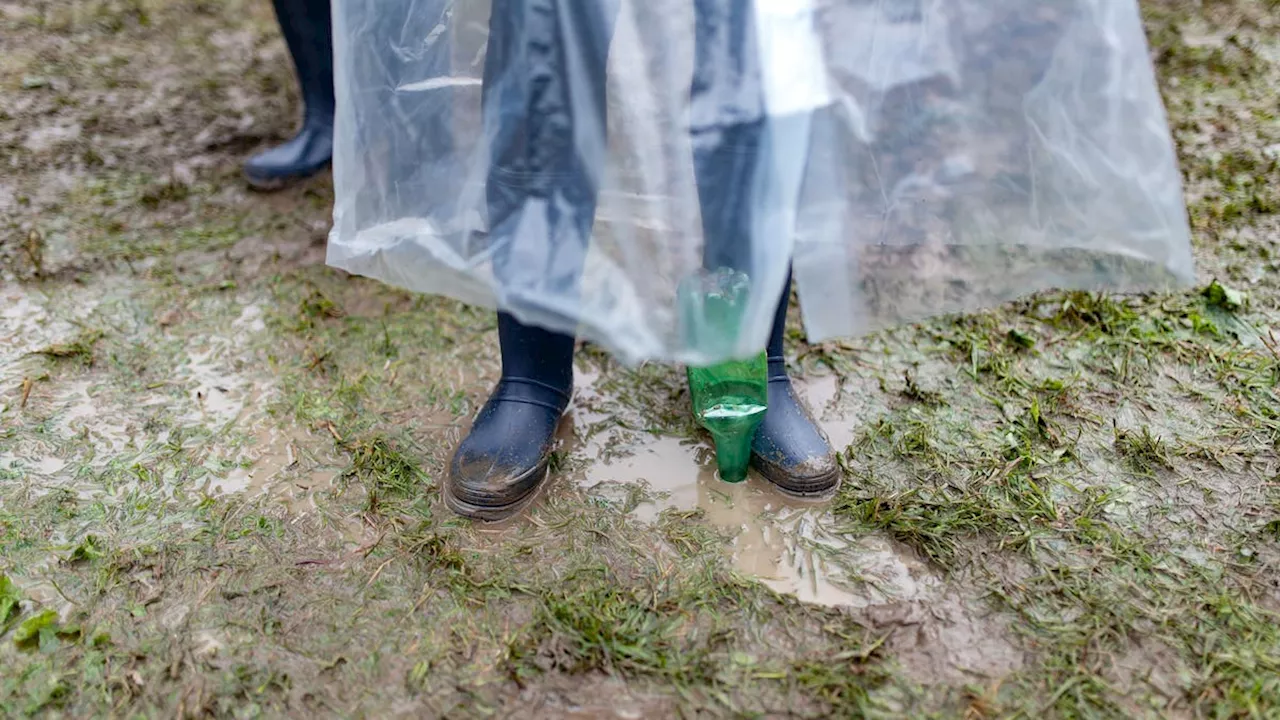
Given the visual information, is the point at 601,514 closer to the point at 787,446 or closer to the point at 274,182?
the point at 787,446

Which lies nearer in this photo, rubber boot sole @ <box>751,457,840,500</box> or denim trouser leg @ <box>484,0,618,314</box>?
denim trouser leg @ <box>484,0,618,314</box>

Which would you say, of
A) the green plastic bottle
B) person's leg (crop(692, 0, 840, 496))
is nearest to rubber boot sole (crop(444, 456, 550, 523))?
the green plastic bottle

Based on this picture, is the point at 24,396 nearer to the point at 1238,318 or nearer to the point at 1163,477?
the point at 1163,477

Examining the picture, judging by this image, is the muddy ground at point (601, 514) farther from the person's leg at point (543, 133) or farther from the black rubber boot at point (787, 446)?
the person's leg at point (543, 133)

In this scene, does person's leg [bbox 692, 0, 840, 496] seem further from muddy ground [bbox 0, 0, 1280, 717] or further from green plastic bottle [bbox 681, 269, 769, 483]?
muddy ground [bbox 0, 0, 1280, 717]

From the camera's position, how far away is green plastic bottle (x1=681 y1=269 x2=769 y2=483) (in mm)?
1217

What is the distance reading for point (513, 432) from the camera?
5.07ft

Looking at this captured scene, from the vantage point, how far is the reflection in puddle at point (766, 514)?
4.61ft

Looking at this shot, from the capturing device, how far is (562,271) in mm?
1233

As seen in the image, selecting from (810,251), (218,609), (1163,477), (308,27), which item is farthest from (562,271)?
(308,27)

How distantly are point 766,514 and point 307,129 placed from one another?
161 centimetres

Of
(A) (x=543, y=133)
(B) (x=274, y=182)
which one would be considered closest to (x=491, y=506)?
(A) (x=543, y=133)

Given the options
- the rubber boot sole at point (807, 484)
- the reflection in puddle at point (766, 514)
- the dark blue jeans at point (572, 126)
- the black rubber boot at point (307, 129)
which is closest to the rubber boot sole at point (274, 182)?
the black rubber boot at point (307, 129)

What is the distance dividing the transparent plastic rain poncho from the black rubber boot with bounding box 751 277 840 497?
24cm
